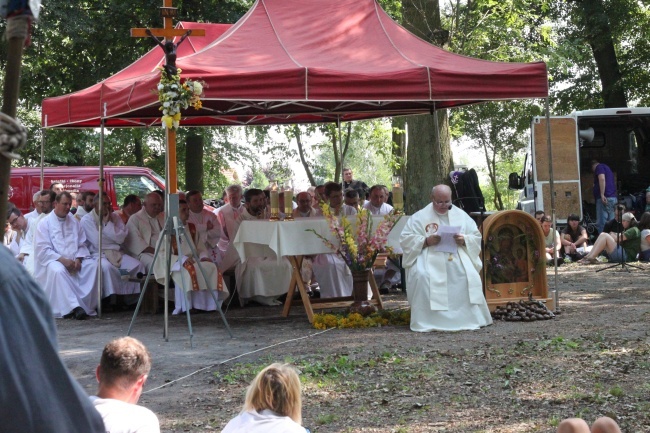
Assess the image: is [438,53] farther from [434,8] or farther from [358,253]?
[434,8]

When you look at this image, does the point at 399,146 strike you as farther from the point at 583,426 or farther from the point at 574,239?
the point at 583,426

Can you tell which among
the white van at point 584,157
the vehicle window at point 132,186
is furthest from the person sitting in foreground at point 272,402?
the white van at point 584,157

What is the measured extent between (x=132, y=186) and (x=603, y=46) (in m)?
15.4

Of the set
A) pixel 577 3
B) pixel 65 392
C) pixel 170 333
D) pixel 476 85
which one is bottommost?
pixel 170 333

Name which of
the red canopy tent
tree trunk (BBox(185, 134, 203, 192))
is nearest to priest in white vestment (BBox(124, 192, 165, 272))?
the red canopy tent

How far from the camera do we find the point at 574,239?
20172 mm

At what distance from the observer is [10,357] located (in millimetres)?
1985

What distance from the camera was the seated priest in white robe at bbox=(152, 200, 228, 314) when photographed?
40.9ft

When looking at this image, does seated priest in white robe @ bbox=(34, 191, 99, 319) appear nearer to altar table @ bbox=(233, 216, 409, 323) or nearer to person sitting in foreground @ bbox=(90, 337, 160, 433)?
altar table @ bbox=(233, 216, 409, 323)

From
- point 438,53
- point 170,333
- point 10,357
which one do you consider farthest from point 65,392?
point 438,53

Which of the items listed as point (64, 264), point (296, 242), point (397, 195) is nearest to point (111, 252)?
point (64, 264)

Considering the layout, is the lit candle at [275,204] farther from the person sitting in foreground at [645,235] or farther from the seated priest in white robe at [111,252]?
the person sitting in foreground at [645,235]

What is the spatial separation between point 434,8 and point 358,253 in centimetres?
788

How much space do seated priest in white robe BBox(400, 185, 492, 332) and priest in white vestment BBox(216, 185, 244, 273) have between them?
12.1ft
